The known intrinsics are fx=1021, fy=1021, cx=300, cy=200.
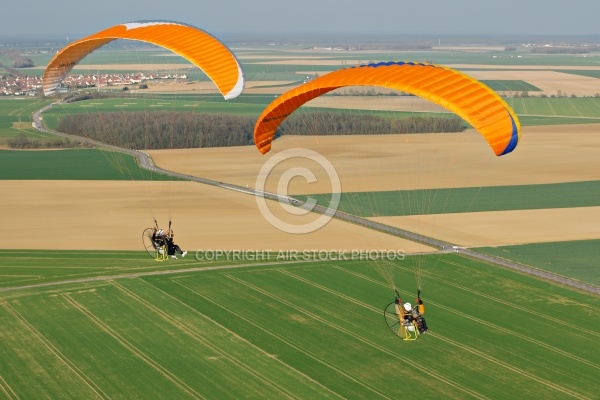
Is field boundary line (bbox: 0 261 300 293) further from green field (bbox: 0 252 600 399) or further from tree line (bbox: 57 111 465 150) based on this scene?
tree line (bbox: 57 111 465 150)

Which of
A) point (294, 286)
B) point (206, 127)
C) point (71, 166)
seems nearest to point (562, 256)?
point (294, 286)

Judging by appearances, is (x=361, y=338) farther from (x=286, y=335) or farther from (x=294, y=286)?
(x=294, y=286)

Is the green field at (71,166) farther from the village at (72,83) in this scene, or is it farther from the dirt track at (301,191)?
the village at (72,83)

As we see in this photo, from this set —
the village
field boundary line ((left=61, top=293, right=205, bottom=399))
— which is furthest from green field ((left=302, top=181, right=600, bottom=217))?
the village

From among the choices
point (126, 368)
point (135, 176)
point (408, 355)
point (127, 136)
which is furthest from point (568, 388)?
point (127, 136)

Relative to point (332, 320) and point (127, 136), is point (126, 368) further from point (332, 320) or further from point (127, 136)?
point (127, 136)

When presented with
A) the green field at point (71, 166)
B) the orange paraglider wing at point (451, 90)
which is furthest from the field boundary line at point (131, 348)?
the green field at point (71, 166)
